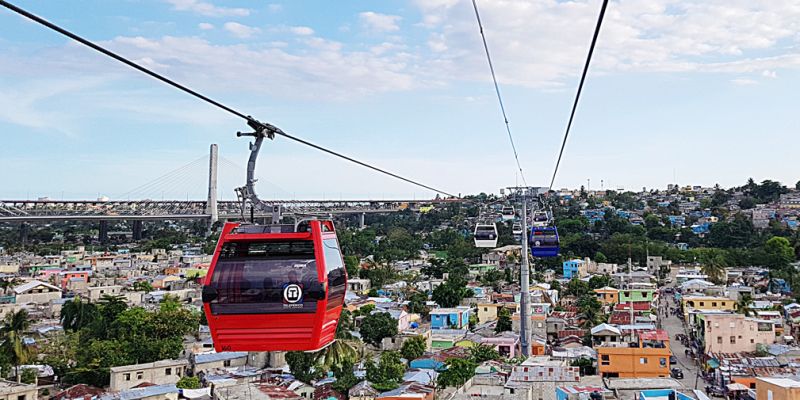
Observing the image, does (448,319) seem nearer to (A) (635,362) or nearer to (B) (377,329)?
(B) (377,329)

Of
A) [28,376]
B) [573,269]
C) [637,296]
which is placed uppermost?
[573,269]

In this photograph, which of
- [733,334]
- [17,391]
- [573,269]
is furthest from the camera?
[573,269]

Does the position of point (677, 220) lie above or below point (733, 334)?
above

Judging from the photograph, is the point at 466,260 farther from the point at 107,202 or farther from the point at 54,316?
the point at 107,202

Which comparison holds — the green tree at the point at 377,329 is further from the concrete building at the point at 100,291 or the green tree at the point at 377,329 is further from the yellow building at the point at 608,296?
the concrete building at the point at 100,291

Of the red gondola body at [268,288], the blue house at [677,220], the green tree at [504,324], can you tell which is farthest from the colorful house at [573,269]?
the red gondola body at [268,288]

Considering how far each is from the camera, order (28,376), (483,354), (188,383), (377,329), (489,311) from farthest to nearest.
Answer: (489,311)
(377,329)
(483,354)
(28,376)
(188,383)

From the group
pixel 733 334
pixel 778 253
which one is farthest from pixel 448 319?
pixel 778 253
